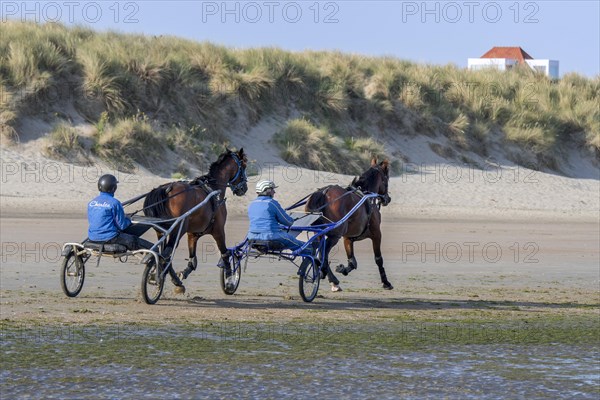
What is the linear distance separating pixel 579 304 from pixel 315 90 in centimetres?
2188

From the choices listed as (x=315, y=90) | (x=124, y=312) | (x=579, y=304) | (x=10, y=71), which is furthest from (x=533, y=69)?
(x=124, y=312)

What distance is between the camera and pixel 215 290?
14.8m

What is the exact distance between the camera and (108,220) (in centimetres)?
1280

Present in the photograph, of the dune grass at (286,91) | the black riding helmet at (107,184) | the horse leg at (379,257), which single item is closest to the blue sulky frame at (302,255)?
the horse leg at (379,257)

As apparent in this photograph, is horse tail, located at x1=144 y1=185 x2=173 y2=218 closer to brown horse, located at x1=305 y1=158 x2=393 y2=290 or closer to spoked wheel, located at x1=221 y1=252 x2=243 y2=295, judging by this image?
spoked wheel, located at x1=221 y1=252 x2=243 y2=295

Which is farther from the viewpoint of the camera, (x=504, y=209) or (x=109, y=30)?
(x=109, y=30)

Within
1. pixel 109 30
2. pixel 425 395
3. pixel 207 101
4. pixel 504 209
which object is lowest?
pixel 425 395

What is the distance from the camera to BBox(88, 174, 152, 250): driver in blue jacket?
12781 mm

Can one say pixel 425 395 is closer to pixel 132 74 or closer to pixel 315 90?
pixel 132 74

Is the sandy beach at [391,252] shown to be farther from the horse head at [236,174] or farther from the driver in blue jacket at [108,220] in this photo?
the horse head at [236,174]

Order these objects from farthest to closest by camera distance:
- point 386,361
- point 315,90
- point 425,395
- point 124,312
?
point 315,90, point 124,312, point 386,361, point 425,395

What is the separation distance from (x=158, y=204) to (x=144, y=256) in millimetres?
1079

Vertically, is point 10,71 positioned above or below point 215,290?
above

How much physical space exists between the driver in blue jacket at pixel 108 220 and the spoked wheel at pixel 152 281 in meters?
0.30
